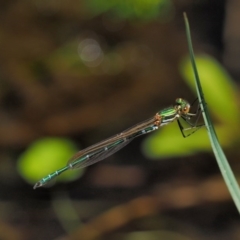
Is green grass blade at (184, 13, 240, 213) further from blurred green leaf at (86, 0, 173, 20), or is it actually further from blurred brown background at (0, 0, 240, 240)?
blurred green leaf at (86, 0, 173, 20)

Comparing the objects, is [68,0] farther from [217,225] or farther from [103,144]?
[217,225]

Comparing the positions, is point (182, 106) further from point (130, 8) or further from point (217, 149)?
point (130, 8)

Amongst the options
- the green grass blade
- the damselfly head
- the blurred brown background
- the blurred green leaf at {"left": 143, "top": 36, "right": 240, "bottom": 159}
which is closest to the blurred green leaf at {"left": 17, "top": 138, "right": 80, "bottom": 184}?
the blurred brown background

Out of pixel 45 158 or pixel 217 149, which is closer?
pixel 217 149

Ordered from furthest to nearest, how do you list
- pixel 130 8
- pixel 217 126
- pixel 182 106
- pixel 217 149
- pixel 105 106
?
pixel 105 106
pixel 130 8
pixel 217 126
pixel 182 106
pixel 217 149

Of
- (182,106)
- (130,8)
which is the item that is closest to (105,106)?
(130,8)

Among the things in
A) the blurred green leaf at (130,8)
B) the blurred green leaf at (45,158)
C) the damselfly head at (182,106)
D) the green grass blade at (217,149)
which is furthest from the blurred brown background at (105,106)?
the green grass blade at (217,149)

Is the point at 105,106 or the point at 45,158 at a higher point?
the point at 105,106

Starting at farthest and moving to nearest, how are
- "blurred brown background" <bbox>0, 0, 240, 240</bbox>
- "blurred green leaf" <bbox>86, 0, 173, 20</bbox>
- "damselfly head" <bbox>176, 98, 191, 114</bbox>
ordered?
"blurred green leaf" <bbox>86, 0, 173, 20</bbox>, "blurred brown background" <bbox>0, 0, 240, 240</bbox>, "damselfly head" <bbox>176, 98, 191, 114</bbox>
